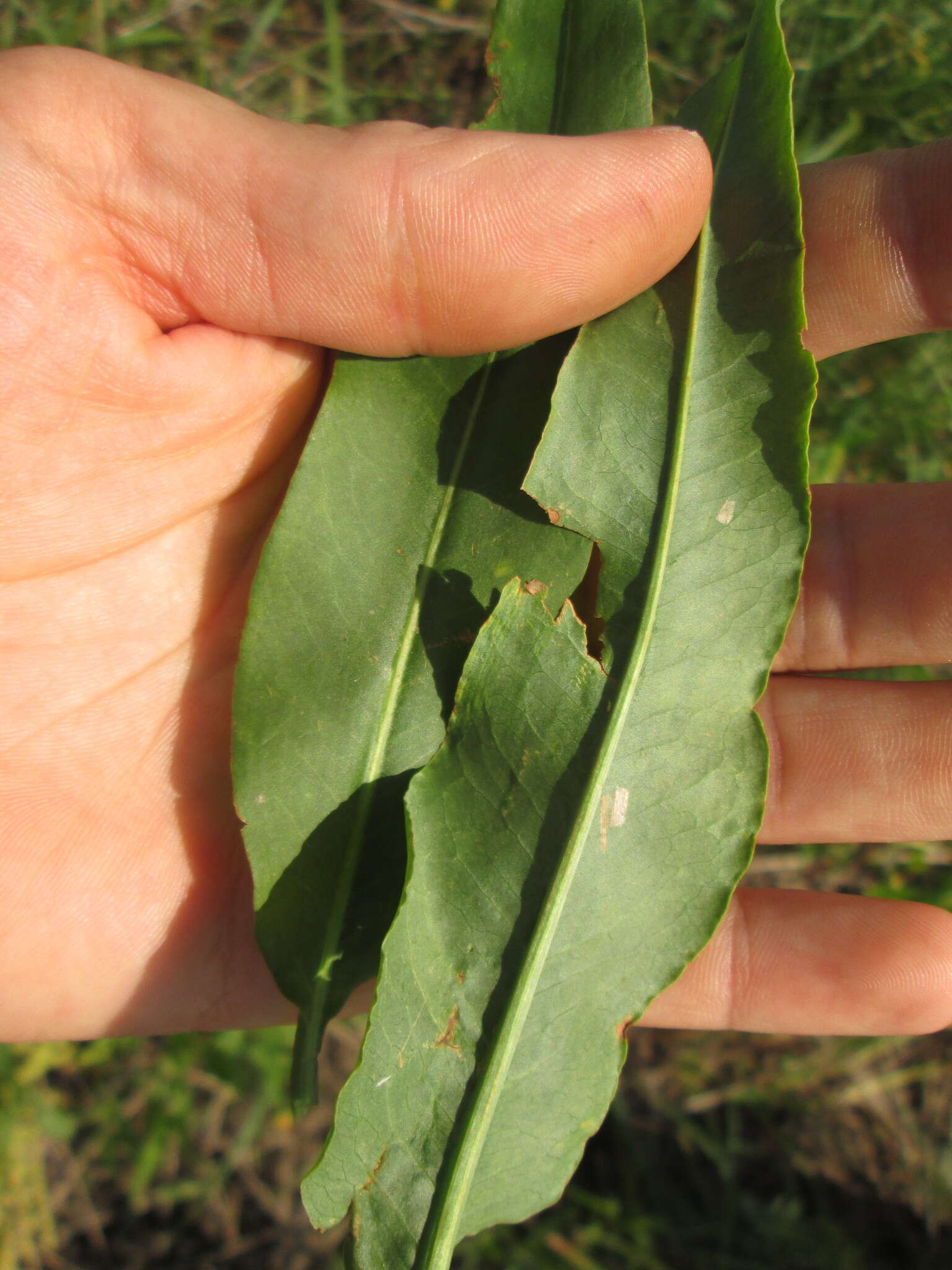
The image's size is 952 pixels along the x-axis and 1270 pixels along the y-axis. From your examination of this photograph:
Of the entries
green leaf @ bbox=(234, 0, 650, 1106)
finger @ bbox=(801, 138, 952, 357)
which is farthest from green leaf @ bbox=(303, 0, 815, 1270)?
finger @ bbox=(801, 138, 952, 357)

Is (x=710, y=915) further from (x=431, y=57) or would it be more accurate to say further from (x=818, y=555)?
(x=431, y=57)

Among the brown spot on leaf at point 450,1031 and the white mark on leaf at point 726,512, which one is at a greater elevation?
the white mark on leaf at point 726,512

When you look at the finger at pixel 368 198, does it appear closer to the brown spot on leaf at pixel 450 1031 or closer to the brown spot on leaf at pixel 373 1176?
the brown spot on leaf at pixel 450 1031

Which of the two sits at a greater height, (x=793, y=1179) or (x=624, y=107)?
(x=624, y=107)

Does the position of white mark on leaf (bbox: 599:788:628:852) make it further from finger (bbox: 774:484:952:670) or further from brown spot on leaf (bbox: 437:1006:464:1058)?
finger (bbox: 774:484:952:670)

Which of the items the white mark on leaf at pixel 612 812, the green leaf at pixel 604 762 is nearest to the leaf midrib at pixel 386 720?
the green leaf at pixel 604 762

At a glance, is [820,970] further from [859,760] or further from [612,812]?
[612,812]

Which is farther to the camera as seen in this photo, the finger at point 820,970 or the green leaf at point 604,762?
the finger at point 820,970

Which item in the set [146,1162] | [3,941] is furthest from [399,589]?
[146,1162]
